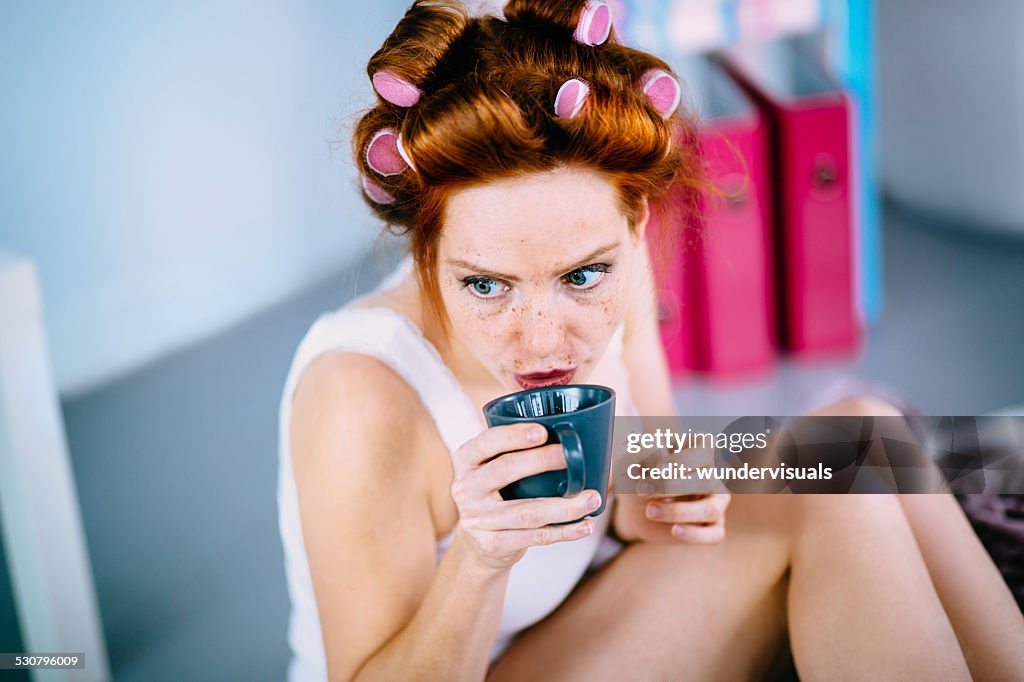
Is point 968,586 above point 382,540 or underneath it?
underneath

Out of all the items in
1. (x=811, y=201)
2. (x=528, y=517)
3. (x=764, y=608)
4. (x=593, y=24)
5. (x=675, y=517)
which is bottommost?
(x=764, y=608)

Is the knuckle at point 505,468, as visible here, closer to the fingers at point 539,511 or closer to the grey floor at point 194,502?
the fingers at point 539,511

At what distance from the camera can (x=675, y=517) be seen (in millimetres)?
926

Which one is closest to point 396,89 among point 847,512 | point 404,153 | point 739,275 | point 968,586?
point 404,153

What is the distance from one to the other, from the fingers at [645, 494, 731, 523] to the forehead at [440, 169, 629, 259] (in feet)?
0.98

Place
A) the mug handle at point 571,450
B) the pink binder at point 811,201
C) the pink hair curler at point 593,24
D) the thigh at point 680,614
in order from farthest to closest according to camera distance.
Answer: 1. the pink binder at point 811,201
2. the thigh at point 680,614
3. the pink hair curler at point 593,24
4. the mug handle at point 571,450

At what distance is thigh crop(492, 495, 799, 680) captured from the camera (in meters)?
0.88

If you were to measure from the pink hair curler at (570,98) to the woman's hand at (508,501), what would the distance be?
0.77 feet

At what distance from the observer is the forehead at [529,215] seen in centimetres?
74

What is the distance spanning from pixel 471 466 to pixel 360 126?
1.02 ft

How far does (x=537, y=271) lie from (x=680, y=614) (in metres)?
0.37

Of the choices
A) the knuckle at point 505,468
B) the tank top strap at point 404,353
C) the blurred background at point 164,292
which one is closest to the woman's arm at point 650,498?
the blurred background at point 164,292

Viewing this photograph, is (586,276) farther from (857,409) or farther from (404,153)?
(857,409)

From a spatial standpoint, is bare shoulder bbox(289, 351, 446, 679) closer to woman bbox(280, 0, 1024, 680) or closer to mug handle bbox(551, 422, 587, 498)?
woman bbox(280, 0, 1024, 680)
